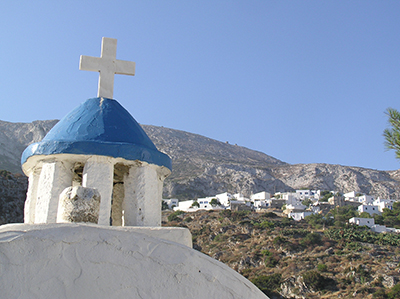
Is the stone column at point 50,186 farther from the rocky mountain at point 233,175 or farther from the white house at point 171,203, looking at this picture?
the rocky mountain at point 233,175

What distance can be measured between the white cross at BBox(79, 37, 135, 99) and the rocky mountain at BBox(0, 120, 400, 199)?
90789 mm

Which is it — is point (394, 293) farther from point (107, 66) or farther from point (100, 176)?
point (100, 176)

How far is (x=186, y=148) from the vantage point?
5477 inches

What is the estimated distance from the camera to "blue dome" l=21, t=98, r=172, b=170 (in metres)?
4.79

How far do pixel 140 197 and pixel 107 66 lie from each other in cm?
207

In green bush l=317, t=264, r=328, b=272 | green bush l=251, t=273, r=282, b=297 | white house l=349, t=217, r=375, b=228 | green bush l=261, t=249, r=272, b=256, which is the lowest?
green bush l=251, t=273, r=282, b=297

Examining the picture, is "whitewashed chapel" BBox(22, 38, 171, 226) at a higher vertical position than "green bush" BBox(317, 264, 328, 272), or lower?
higher

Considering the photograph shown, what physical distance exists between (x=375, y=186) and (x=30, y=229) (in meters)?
119

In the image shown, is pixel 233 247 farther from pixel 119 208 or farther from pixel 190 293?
pixel 190 293

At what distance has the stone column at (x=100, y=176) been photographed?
4.80 meters

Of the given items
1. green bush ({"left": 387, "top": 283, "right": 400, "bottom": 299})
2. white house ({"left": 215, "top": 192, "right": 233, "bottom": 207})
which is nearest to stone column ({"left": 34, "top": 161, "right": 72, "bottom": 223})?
green bush ({"left": 387, "top": 283, "right": 400, "bottom": 299})

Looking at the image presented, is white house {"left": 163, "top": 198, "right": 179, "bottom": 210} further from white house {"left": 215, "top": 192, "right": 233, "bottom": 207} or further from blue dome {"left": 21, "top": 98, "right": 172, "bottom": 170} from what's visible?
blue dome {"left": 21, "top": 98, "right": 172, "bottom": 170}

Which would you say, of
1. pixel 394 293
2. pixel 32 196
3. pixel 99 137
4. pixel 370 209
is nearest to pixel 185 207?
pixel 370 209

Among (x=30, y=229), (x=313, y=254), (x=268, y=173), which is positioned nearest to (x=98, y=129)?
(x=30, y=229)
